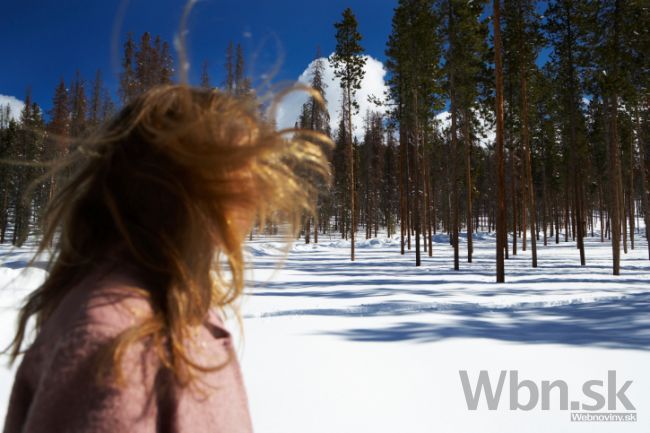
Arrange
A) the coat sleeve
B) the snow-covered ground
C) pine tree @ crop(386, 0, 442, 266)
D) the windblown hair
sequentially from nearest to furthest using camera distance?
1. the coat sleeve
2. the windblown hair
3. the snow-covered ground
4. pine tree @ crop(386, 0, 442, 266)

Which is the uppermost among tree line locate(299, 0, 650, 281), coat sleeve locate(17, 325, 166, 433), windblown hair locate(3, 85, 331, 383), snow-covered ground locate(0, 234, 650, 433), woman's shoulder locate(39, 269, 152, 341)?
tree line locate(299, 0, 650, 281)

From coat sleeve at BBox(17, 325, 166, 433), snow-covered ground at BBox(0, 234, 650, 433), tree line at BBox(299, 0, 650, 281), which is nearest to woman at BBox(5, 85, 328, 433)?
coat sleeve at BBox(17, 325, 166, 433)

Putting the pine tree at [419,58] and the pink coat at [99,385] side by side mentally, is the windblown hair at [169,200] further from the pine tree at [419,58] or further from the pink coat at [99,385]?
the pine tree at [419,58]

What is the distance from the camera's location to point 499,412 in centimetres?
323

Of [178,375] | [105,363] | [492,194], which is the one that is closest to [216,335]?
[178,375]

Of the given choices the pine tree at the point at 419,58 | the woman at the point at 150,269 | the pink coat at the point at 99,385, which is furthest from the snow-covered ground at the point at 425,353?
the pine tree at the point at 419,58

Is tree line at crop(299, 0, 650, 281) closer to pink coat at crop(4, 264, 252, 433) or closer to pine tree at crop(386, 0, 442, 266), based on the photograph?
pine tree at crop(386, 0, 442, 266)

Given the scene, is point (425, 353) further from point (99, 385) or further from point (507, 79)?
point (507, 79)

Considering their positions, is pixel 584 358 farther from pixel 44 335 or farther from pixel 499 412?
pixel 44 335

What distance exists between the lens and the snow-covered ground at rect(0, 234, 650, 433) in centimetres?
311

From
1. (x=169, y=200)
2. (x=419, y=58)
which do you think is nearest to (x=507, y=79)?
(x=419, y=58)

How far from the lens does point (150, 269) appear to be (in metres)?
0.79

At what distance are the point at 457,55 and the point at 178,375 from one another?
1861cm

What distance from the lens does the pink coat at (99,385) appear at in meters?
0.60
